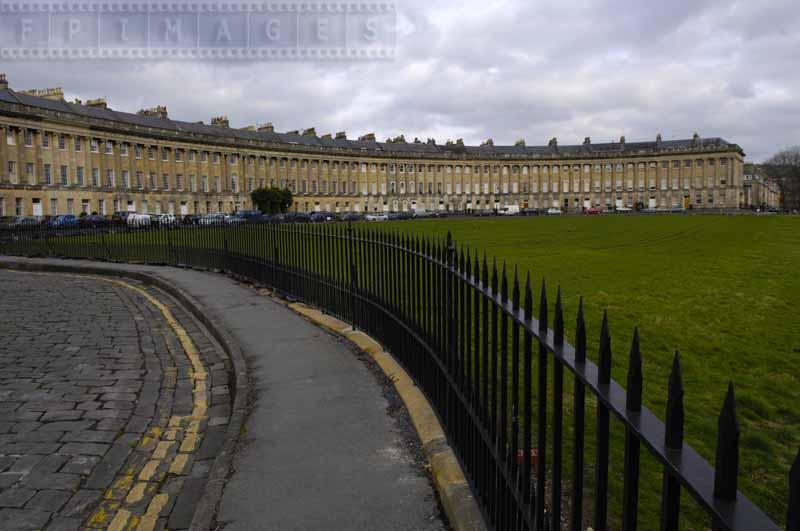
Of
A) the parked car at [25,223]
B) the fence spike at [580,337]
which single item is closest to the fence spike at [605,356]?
the fence spike at [580,337]

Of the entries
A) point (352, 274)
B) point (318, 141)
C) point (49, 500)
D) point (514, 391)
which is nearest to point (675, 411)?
point (514, 391)

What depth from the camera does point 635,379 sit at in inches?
68.6

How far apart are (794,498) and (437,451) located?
3766 mm

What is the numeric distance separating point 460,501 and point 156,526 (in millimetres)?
2067

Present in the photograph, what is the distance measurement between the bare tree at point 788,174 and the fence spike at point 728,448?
12757cm

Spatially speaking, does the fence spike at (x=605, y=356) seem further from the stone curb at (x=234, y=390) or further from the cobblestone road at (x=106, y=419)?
the cobblestone road at (x=106, y=419)

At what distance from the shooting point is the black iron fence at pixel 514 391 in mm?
1528

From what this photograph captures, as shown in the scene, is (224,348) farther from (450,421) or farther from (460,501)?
(460,501)

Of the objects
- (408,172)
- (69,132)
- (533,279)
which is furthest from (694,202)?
(533,279)

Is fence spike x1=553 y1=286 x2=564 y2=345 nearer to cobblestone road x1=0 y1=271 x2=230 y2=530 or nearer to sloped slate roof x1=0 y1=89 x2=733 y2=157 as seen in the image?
cobblestone road x1=0 y1=271 x2=230 y2=530

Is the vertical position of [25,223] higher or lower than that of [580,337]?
higher

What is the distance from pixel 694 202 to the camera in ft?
398

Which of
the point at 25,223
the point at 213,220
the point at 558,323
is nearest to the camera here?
the point at 558,323

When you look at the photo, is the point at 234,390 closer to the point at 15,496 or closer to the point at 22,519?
the point at 15,496
